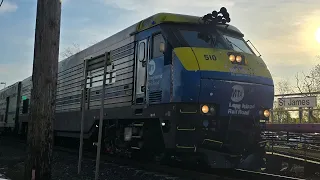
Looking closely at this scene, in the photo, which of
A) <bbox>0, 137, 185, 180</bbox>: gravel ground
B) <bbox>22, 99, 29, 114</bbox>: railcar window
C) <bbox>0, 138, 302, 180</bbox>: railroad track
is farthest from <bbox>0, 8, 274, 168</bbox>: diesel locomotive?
<bbox>22, 99, 29, 114</bbox>: railcar window

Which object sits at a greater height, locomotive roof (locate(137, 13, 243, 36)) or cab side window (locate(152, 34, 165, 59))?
locomotive roof (locate(137, 13, 243, 36))

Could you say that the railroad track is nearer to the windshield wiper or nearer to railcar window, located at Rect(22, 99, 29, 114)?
the windshield wiper

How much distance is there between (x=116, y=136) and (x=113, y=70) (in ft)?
6.46

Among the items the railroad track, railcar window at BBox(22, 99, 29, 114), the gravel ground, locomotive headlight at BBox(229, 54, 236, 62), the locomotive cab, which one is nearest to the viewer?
the locomotive cab

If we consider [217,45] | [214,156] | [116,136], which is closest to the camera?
[214,156]

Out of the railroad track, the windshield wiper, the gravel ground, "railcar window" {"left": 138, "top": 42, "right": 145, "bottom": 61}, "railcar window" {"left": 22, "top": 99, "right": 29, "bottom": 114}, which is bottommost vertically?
the gravel ground

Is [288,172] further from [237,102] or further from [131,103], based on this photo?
[131,103]

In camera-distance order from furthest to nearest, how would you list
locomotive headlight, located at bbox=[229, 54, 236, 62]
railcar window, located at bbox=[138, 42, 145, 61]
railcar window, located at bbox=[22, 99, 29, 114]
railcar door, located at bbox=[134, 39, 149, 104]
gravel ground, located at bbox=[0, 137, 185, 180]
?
railcar window, located at bbox=[22, 99, 29, 114] < railcar window, located at bbox=[138, 42, 145, 61] < railcar door, located at bbox=[134, 39, 149, 104] < locomotive headlight, located at bbox=[229, 54, 236, 62] < gravel ground, located at bbox=[0, 137, 185, 180]

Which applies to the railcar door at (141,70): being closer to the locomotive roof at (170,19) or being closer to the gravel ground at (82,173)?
the locomotive roof at (170,19)

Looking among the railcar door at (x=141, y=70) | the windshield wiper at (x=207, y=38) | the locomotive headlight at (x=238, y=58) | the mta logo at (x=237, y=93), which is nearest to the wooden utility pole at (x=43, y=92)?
the railcar door at (x=141, y=70)

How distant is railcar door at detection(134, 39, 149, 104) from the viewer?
927cm

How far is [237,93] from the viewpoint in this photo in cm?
830

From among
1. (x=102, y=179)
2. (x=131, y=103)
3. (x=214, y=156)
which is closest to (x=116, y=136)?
(x=131, y=103)

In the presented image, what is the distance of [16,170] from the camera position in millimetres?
10039
